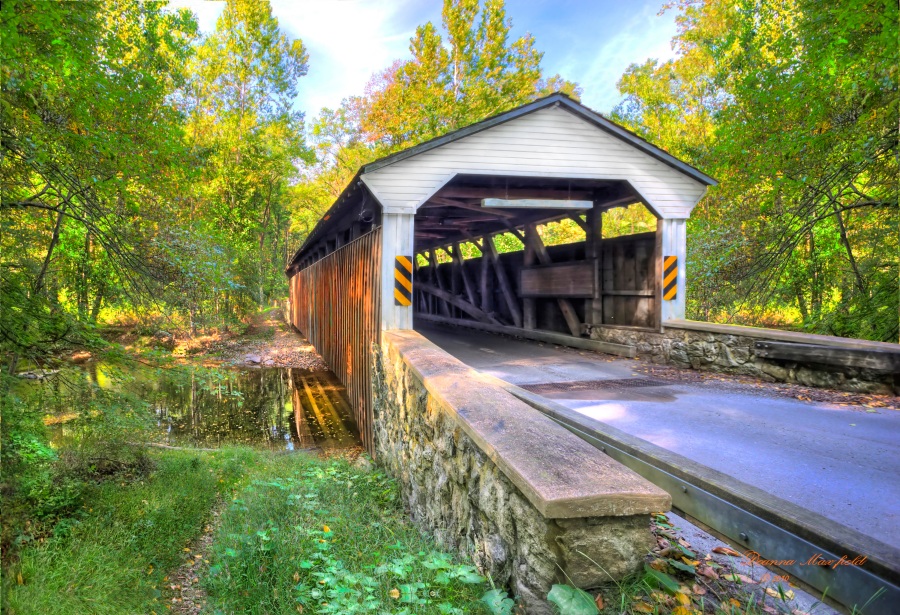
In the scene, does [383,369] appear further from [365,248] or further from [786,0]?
[786,0]

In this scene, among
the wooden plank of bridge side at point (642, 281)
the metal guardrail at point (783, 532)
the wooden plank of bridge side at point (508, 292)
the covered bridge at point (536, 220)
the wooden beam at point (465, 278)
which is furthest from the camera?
the wooden beam at point (465, 278)

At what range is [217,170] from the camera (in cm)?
1819

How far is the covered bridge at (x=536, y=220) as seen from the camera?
20.3 ft

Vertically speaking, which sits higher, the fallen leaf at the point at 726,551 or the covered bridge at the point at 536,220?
the covered bridge at the point at 536,220

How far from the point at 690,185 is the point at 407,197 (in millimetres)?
4206

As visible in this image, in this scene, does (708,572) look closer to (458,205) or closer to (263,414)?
(458,205)

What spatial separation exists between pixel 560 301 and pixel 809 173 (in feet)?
13.7

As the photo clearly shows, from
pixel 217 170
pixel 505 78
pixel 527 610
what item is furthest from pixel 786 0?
pixel 217 170

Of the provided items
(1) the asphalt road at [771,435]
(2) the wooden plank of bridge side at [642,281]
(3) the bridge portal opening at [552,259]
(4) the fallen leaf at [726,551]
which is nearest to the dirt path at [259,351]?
(3) the bridge portal opening at [552,259]

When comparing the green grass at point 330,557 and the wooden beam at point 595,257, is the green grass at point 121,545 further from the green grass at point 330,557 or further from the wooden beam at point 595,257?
the wooden beam at point 595,257

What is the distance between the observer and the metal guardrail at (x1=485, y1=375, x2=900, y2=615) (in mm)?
1249

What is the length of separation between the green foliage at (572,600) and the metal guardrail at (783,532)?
0.61 meters

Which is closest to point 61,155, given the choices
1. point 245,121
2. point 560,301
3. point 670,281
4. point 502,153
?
point 502,153

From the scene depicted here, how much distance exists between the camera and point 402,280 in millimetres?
6082
